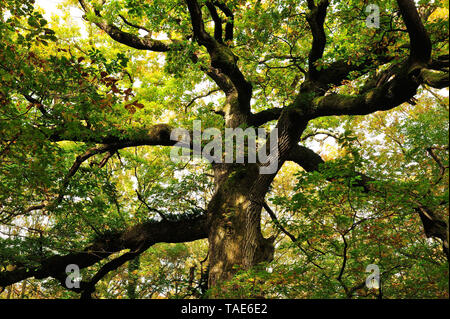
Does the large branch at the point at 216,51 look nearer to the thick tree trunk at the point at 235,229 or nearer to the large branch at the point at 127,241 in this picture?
the thick tree trunk at the point at 235,229

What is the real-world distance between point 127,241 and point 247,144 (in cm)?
409

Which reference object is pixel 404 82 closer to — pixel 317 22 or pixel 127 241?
pixel 317 22

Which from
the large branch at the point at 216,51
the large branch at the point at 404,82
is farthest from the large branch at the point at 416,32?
the large branch at the point at 216,51

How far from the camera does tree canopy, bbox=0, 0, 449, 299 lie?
3457 mm

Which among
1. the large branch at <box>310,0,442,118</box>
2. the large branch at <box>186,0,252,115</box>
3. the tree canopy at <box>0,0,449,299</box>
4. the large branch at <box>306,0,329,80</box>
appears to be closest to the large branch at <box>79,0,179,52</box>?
the tree canopy at <box>0,0,449,299</box>

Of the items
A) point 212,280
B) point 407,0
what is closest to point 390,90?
point 407,0

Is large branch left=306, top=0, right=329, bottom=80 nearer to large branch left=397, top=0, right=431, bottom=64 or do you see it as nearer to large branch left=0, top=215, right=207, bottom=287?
large branch left=397, top=0, right=431, bottom=64

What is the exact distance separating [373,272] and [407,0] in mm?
3434

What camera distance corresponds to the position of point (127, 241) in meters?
7.07

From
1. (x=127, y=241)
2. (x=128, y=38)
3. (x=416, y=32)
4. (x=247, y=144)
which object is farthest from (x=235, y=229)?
(x=128, y=38)

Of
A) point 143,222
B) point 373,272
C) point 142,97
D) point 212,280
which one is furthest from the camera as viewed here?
point 142,97

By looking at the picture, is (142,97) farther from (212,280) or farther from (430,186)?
(430,186)

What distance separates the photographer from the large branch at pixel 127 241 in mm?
6754
